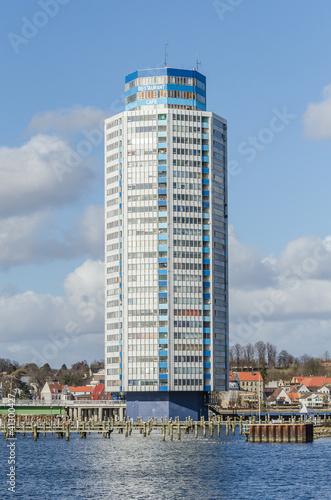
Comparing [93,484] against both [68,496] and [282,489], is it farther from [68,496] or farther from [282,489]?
[282,489]

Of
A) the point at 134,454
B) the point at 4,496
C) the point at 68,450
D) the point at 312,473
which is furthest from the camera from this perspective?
the point at 68,450

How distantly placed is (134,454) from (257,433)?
31451 mm

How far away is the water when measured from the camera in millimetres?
115919

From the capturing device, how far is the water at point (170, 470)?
116m

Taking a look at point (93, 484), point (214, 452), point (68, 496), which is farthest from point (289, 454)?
point (68, 496)

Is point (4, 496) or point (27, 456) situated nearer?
point (4, 496)

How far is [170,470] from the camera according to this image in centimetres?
13738

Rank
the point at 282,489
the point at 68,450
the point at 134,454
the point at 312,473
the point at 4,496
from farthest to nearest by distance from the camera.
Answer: the point at 68,450, the point at 134,454, the point at 312,473, the point at 282,489, the point at 4,496

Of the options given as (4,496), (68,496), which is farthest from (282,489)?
(4,496)

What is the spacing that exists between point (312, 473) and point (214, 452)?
1242 inches

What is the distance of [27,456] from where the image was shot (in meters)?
166

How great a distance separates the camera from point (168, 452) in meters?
164

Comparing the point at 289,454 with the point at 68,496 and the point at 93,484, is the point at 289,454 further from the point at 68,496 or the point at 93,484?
the point at 68,496

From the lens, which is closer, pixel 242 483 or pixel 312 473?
pixel 242 483
